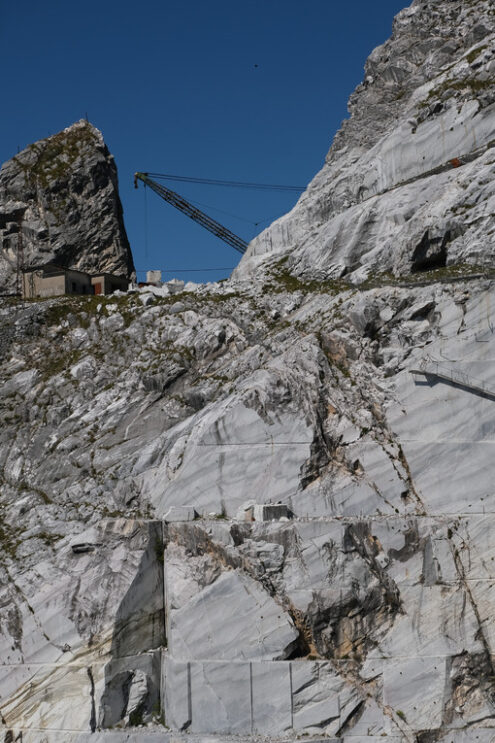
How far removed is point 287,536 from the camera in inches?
1516

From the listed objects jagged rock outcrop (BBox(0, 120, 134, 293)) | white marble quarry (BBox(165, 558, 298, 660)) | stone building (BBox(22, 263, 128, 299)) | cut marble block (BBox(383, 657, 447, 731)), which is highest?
jagged rock outcrop (BBox(0, 120, 134, 293))

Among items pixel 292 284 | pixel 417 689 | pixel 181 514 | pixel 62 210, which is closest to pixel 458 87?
pixel 292 284

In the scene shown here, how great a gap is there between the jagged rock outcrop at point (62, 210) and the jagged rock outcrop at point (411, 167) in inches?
847

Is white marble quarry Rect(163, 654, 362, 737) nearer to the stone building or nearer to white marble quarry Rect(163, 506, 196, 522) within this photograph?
white marble quarry Rect(163, 506, 196, 522)

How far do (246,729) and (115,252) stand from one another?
51.7m

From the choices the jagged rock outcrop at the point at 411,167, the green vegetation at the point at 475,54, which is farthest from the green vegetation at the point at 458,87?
the green vegetation at the point at 475,54

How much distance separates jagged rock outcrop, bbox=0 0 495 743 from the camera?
121 ft

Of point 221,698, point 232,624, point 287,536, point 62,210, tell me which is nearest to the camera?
point 221,698

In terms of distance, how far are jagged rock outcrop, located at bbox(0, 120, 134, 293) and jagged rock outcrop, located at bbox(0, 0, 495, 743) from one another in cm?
3089

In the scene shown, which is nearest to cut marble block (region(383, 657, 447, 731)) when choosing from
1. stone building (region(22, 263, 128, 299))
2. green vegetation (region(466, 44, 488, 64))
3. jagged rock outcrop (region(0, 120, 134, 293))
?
green vegetation (region(466, 44, 488, 64))

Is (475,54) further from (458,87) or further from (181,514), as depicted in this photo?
(181,514)

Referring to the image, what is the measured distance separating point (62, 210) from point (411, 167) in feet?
119

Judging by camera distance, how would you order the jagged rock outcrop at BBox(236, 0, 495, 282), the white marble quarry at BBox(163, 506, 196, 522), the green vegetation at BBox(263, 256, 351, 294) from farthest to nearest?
the green vegetation at BBox(263, 256, 351, 294), the jagged rock outcrop at BBox(236, 0, 495, 282), the white marble quarry at BBox(163, 506, 196, 522)

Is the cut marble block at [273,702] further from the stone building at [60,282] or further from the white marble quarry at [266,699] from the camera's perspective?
the stone building at [60,282]
